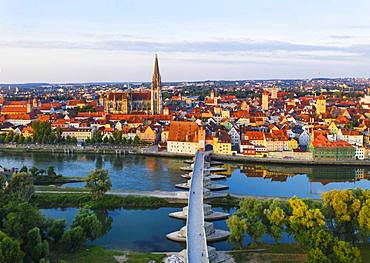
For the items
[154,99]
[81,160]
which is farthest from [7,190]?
[154,99]

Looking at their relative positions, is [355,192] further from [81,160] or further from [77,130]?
[77,130]

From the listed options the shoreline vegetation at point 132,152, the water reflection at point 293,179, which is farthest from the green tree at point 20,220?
the shoreline vegetation at point 132,152

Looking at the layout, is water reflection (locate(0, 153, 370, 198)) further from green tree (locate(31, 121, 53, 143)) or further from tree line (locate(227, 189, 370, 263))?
tree line (locate(227, 189, 370, 263))

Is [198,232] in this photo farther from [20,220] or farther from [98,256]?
[20,220]

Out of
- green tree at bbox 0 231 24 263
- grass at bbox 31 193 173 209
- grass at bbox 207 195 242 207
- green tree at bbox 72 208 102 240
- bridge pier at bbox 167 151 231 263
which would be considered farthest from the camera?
grass at bbox 207 195 242 207

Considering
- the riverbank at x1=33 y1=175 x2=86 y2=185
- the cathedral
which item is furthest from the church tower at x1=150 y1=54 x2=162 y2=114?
the riverbank at x1=33 y1=175 x2=86 y2=185

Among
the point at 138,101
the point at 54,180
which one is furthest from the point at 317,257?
the point at 138,101
